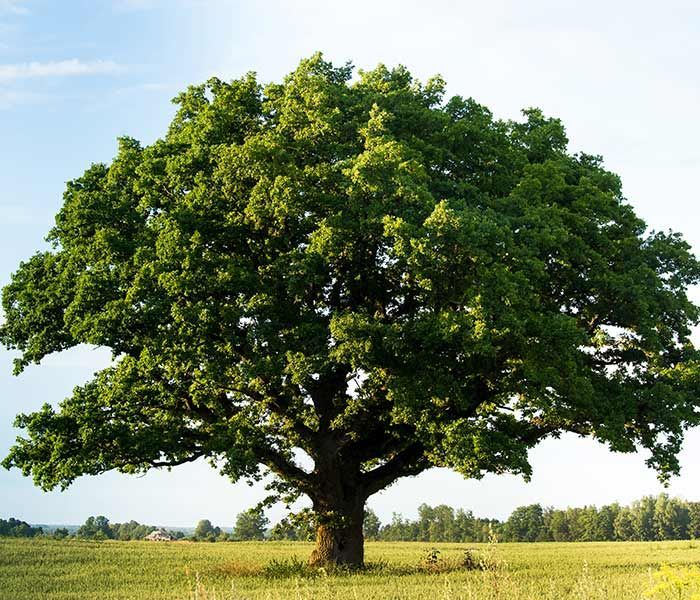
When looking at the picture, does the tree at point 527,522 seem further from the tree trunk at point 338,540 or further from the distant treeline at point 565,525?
the tree trunk at point 338,540

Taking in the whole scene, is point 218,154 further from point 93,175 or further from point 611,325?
point 611,325

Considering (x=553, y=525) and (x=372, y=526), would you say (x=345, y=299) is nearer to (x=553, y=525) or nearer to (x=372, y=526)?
(x=372, y=526)

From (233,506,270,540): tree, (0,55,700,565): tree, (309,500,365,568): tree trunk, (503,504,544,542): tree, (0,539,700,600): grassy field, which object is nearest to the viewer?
(0,539,700,600): grassy field

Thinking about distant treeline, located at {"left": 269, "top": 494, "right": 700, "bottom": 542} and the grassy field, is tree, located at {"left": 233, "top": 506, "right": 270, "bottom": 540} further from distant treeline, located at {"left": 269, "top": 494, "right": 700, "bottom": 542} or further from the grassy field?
the grassy field

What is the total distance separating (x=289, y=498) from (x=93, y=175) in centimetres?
1351

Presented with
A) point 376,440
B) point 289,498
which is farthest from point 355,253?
point 289,498

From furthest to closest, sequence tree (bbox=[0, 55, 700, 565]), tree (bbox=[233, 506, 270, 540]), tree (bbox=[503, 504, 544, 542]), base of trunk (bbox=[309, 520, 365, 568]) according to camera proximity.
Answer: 1. tree (bbox=[503, 504, 544, 542])
2. tree (bbox=[233, 506, 270, 540])
3. base of trunk (bbox=[309, 520, 365, 568])
4. tree (bbox=[0, 55, 700, 565])

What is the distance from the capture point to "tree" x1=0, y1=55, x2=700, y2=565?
22.6 meters

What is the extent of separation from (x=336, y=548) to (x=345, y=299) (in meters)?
8.50

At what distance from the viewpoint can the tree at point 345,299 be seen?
74.3ft

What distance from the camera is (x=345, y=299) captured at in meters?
25.8

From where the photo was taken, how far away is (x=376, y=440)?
2794 cm

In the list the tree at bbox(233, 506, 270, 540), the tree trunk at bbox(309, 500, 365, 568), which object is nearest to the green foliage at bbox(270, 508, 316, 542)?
the tree trunk at bbox(309, 500, 365, 568)

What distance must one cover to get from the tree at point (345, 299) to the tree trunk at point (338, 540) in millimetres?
107
